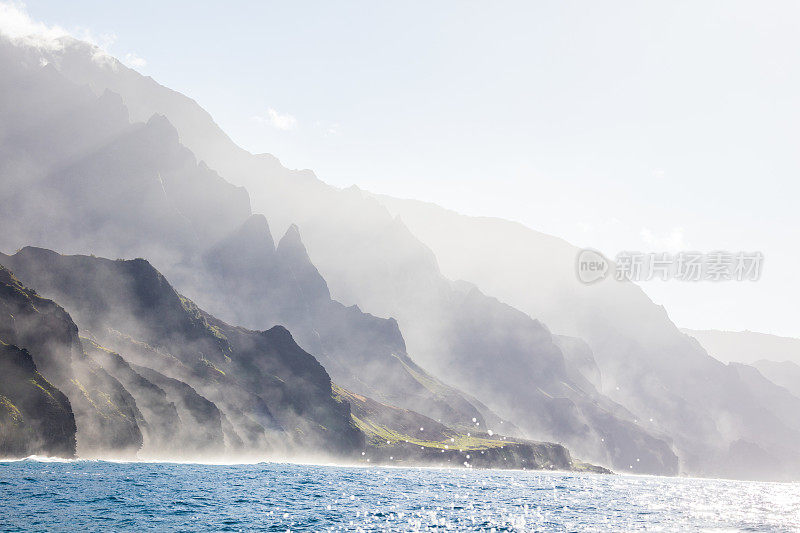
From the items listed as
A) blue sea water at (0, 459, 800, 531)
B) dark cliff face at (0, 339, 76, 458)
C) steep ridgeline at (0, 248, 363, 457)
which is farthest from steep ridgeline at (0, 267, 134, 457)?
steep ridgeline at (0, 248, 363, 457)

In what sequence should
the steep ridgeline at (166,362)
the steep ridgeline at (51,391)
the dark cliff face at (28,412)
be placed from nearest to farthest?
1. the dark cliff face at (28,412)
2. the steep ridgeline at (51,391)
3. the steep ridgeline at (166,362)

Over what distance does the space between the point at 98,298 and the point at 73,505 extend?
Answer: 132 m

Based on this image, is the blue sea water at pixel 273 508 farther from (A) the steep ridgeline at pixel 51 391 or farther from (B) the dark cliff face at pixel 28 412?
(A) the steep ridgeline at pixel 51 391

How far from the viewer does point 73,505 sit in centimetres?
5088

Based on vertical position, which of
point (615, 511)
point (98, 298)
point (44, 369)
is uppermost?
point (98, 298)

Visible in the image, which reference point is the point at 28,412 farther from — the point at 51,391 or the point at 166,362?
the point at 166,362

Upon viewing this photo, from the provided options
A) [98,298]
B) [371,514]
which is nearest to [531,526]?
[371,514]

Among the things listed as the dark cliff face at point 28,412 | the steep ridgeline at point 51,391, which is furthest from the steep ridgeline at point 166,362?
the dark cliff face at point 28,412

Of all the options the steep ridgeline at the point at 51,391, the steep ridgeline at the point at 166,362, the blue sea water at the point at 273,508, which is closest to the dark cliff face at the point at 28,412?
the steep ridgeline at the point at 51,391

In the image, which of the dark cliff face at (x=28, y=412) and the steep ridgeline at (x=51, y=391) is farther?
the steep ridgeline at (x=51, y=391)

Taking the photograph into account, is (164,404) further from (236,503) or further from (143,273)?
(236,503)

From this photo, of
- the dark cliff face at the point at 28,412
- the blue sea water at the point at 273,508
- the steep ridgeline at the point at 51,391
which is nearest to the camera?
the blue sea water at the point at 273,508

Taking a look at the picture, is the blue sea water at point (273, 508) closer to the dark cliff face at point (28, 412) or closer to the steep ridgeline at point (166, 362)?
the dark cliff face at point (28, 412)

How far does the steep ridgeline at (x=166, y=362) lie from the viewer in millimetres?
142125
